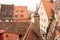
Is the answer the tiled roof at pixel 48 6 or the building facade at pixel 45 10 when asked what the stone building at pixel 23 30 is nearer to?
the building facade at pixel 45 10

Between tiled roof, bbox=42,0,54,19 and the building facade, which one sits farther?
tiled roof, bbox=42,0,54,19

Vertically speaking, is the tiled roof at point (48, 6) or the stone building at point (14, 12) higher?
the tiled roof at point (48, 6)

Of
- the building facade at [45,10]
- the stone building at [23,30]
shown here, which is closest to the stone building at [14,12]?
the building facade at [45,10]

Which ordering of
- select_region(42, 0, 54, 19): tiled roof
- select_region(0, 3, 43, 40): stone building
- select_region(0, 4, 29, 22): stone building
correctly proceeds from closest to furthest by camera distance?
select_region(0, 3, 43, 40): stone building → select_region(42, 0, 54, 19): tiled roof → select_region(0, 4, 29, 22): stone building

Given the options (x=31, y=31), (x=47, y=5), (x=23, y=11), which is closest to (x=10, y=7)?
(x=23, y=11)

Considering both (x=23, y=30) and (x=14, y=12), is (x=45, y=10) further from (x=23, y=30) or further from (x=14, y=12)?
(x=14, y=12)

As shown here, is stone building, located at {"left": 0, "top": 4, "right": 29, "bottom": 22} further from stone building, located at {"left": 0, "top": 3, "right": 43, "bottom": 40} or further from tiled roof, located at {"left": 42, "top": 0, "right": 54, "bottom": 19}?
stone building, located at {"left": 0, "top": 3, "right": 43, "bottom": 40}

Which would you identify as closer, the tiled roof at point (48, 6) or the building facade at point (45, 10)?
the building facade at point (45, 10)

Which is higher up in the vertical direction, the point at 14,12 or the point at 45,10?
the point at 45,10

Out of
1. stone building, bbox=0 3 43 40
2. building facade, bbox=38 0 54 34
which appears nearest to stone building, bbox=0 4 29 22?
building facade, bbox=38 0 54 34

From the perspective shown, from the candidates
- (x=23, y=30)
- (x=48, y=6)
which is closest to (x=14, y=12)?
(x=48, y=6)

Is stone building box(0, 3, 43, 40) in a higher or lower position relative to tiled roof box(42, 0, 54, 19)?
lower

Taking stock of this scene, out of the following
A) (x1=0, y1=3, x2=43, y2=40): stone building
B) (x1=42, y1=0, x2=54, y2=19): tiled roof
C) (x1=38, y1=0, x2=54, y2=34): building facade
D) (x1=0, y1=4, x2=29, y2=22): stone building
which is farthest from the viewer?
(x1=0, y1=4, x2=29, y2=22): stone building

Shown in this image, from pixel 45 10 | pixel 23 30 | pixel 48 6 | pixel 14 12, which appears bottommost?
pixel 14 12
